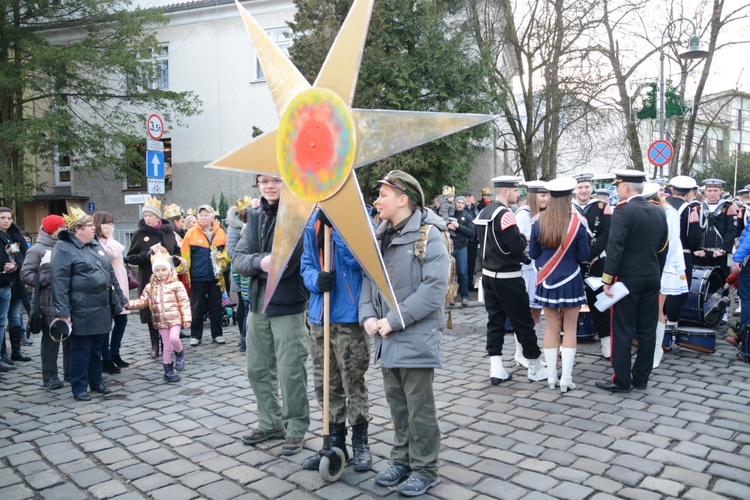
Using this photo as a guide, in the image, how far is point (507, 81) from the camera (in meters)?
19.3

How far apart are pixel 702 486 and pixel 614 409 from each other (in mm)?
1499

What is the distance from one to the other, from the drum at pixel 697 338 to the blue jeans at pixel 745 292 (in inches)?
17.1

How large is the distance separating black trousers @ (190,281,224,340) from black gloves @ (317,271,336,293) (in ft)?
16.3

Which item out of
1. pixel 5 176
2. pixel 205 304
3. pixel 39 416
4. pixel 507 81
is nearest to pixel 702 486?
pixel 39 416

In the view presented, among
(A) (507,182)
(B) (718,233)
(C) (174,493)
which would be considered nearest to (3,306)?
(C) (174,493)

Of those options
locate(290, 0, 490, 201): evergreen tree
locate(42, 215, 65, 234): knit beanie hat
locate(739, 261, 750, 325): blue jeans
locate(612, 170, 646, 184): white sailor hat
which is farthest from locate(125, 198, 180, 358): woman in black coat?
locate(739, 261, 750, 325): blue jeans

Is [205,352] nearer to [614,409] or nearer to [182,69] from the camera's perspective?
[614,409]

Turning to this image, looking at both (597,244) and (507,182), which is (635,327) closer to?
(597,244)

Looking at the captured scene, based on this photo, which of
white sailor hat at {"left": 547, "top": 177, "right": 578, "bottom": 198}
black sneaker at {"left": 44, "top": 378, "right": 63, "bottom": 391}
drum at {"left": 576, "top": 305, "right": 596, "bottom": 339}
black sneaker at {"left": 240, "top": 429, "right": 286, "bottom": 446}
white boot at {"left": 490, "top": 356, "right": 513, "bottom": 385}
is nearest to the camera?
black sneaker at {"left": 240, "top": 429, "right": 286, "bottom": 446}

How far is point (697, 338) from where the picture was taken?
7.19 meters

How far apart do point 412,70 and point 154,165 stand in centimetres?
671

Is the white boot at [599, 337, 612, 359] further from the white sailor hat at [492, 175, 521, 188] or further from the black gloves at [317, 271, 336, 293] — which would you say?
the black gloves at [317, 271, 336, 293]

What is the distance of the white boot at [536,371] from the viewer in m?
6.07

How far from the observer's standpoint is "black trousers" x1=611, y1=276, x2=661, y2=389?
5664 millimetres
